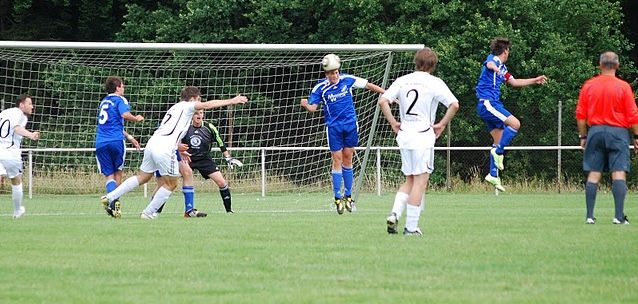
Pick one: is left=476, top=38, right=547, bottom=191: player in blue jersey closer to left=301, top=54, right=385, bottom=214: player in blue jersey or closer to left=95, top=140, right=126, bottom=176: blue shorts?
left=301, top=54, right=385, bottom=214: player in blue jersey

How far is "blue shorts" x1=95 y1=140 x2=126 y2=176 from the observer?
17.4 meters

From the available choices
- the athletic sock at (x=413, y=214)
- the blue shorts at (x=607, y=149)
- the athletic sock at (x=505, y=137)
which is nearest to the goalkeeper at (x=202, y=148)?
the athletic sock at (x=505, y=137)

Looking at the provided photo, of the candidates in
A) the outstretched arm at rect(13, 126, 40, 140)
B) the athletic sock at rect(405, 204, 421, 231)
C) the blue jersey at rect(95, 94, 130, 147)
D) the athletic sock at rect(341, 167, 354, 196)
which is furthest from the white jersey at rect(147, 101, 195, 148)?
the athletic sock at rect(405, 204, 421, 231)

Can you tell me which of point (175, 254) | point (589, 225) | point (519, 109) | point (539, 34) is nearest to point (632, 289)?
point (175, 254)

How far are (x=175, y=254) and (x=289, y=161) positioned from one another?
1807 cm

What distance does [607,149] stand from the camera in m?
13.8

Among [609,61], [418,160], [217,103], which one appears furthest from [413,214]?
[217,103]

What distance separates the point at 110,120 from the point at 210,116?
10.7 metres

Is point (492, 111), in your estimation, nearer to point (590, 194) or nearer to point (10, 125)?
point (590, 194)

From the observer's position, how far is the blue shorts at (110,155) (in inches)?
684

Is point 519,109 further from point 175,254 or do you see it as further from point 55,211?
point 175,254

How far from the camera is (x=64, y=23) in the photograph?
40.6m

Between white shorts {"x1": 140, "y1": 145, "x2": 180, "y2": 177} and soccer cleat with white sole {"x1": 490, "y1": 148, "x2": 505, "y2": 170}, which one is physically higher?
soccer cleat with white sole {"x1": 490, "y1": 148, "x2": 505, "y2": 170}

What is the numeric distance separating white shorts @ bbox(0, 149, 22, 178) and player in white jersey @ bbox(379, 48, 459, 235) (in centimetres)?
681
